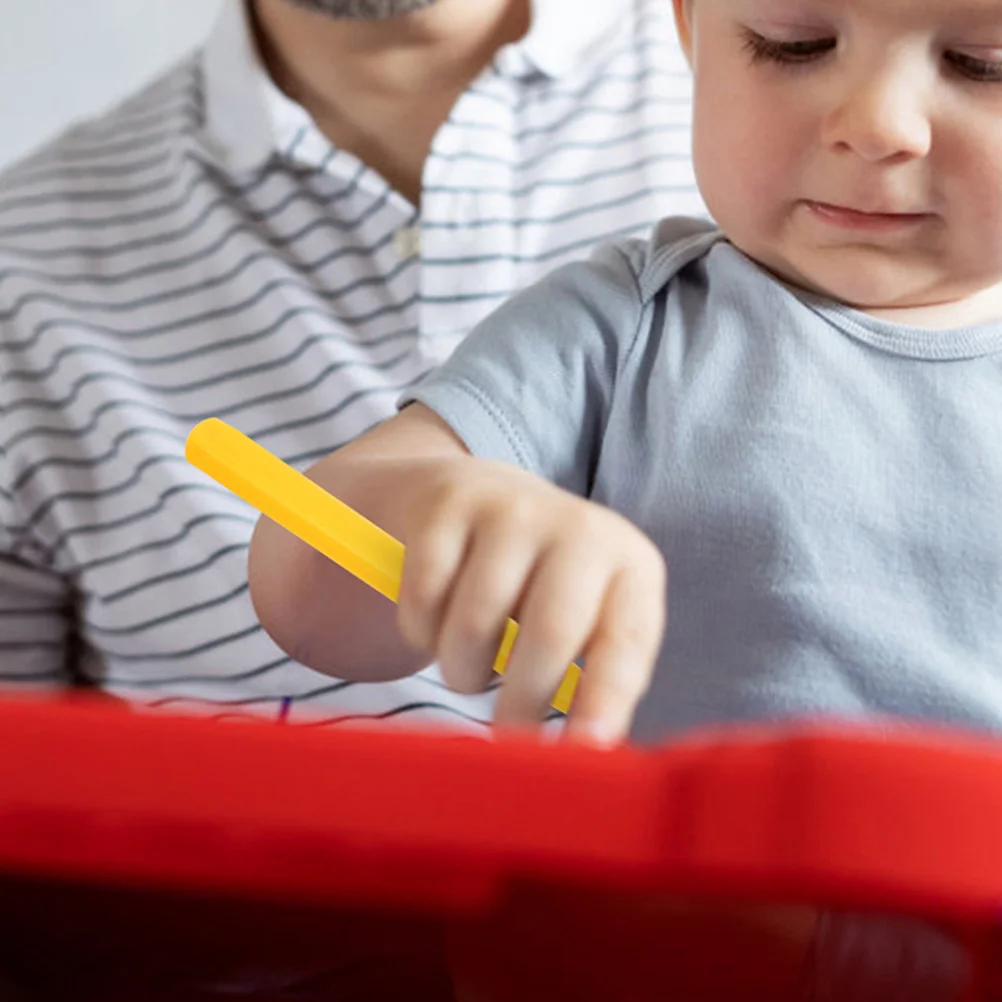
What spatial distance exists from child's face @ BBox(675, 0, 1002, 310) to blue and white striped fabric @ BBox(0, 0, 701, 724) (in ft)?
1.00

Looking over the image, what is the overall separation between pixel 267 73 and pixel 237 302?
163 millimetres

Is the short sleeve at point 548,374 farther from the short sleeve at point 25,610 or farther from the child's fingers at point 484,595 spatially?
the short sleeve at point 25,610

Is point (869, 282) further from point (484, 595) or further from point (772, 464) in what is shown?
point (484, 595)

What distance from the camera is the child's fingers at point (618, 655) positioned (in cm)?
34

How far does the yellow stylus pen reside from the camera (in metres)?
0.36

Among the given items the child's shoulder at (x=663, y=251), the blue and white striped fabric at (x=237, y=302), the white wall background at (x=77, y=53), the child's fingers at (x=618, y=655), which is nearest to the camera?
the child's fingers at (x=618, y=655)

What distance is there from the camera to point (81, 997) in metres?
0.32

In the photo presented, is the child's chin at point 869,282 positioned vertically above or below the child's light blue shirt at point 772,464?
above

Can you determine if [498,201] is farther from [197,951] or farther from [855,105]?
[197,951]

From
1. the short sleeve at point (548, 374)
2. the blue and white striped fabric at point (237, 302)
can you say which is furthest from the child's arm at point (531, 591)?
the blue and white striped fabric at point (237, 302)

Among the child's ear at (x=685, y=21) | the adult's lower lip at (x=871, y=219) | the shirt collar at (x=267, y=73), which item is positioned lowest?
the shirt collar at (x=267, y=73)

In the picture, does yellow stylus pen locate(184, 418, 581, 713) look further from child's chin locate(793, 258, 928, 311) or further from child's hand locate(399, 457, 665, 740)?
child's chin locate(793, 258, 928, 311)

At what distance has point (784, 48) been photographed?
481 millimetres

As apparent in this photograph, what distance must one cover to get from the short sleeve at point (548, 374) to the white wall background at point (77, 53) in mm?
828
